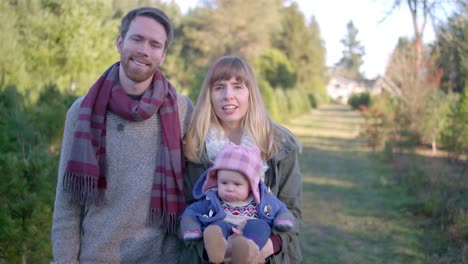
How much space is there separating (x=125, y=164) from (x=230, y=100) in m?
0.64

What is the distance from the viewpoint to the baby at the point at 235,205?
221cm

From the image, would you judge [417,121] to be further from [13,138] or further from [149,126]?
[149,126]

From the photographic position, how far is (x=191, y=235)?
7.21ft

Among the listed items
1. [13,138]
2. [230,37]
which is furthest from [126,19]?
[230,37]

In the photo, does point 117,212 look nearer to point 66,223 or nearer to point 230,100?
point 66,223

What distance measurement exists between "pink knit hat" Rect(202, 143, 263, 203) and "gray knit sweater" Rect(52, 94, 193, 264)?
32 centimetres

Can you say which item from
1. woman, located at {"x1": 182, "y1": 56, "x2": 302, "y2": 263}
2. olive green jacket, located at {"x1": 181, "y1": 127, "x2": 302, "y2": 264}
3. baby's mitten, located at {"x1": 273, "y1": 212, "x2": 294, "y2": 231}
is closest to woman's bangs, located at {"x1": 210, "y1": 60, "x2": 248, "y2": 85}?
woman, located at {"x1": 182, "y1": 56, "x2": 302, "y2": 263}

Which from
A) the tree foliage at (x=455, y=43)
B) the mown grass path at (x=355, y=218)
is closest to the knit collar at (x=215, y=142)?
the mown grass path at (x=355, y=218)

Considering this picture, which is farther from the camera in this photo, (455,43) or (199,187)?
(455,43)

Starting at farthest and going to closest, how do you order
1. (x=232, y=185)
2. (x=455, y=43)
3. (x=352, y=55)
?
1. (x=352, y=55)
2. (x=455, y=43)
3. (x=232, y=185)

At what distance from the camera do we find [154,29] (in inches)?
92.7

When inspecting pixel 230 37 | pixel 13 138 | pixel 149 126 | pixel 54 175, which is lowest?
pixel 54 175

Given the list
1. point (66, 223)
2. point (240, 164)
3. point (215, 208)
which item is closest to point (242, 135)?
point (240, 164)

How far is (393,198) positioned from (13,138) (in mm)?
7377
